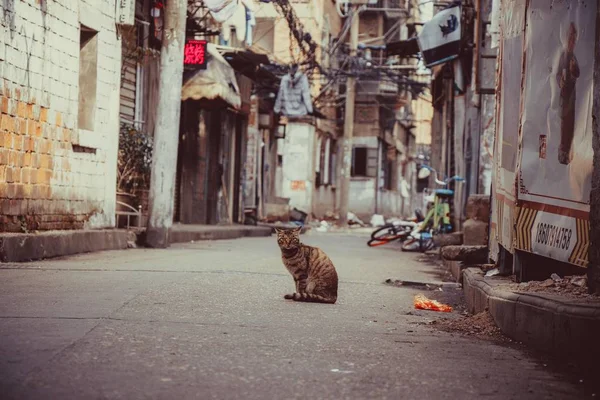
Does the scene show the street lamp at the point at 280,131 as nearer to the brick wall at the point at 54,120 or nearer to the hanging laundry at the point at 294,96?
the hanging laundry at the point at 294,96

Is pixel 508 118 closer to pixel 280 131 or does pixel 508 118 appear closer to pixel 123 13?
pixel 123 13

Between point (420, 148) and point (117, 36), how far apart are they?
5194 centimetres

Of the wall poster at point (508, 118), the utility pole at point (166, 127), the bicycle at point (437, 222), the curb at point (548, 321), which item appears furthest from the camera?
the bicycle at point (437, 222)

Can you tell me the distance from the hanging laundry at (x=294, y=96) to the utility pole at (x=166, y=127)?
44.9 feet

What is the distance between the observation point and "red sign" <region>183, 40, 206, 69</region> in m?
20.5

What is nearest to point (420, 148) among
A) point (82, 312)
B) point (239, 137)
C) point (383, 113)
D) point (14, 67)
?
point (383, 113)

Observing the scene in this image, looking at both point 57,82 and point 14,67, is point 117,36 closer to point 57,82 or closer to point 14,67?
point 57,82

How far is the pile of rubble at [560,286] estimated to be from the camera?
20.3 feet

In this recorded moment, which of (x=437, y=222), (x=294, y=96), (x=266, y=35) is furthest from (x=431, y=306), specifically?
(x=266, y=35)

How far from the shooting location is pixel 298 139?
39.6m

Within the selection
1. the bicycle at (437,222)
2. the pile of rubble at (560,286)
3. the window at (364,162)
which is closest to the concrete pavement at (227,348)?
the pile of rubble at (560,286)

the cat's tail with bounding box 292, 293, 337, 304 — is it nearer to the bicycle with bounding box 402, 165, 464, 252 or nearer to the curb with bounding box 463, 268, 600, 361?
the curb with bounding box 463, 268, 600, 361

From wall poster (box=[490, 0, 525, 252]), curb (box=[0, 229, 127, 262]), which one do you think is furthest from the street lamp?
wall poster (box=[490, 0, 525, 252])

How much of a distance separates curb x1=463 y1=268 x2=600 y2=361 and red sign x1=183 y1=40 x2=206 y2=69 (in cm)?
1410
